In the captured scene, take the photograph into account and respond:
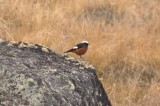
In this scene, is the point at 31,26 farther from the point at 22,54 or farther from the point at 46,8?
the point at 22,54

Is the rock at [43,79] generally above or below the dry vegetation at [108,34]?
above

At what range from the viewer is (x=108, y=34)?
18.2ft

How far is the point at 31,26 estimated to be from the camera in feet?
17.8

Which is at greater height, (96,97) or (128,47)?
(96,97)

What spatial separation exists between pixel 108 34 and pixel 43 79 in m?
3.61

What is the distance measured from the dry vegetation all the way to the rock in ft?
4.74

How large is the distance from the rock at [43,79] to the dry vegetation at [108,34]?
4.74ft

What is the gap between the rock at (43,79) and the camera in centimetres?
190

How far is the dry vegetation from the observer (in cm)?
429

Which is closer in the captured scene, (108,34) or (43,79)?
(43,79)

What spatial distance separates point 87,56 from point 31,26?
1024 millimetres

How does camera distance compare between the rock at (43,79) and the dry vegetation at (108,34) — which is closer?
the rock at (43,79)

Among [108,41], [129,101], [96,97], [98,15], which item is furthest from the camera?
[98,15]

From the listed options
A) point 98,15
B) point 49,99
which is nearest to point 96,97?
point 49,99
